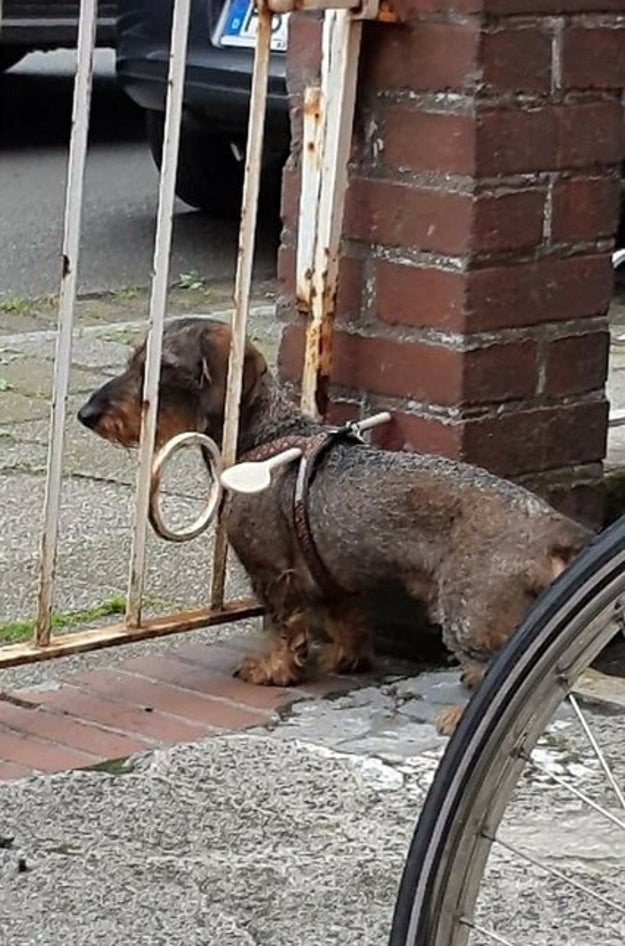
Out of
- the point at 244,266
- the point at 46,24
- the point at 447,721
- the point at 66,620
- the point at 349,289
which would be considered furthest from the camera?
the point at 46,24

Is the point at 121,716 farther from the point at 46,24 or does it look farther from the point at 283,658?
the point at 46,24

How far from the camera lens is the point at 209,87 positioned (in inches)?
323

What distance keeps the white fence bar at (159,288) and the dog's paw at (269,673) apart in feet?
0.76

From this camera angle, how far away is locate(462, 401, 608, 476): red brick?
396cm

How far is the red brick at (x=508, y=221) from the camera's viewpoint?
3.85m

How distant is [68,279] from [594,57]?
1.08m

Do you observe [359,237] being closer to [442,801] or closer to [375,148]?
[375,148]

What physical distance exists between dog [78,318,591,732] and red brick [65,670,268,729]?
0.15 metres

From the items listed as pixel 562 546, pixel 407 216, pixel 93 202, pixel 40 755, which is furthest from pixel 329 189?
pixel 93 202

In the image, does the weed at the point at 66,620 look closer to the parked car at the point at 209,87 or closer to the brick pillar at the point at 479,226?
the brick pillar at the point at 479,226

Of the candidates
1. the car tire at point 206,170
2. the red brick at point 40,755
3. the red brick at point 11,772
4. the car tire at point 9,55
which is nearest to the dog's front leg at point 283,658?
the red brick at point 40,755

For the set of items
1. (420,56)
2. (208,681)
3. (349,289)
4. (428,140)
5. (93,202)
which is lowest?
(93,202)

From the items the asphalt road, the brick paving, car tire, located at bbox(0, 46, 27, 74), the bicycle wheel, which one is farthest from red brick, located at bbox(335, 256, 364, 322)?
car tire, located at bbox(0, 46, 27, 74)

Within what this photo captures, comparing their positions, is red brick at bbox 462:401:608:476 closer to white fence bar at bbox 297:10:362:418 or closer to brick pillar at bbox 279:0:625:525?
brick pillar at bbox 279:0:625:525
